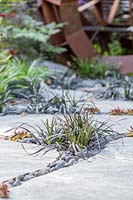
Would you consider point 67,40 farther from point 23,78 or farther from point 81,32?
point 23,78

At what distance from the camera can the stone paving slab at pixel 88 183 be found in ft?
8.04

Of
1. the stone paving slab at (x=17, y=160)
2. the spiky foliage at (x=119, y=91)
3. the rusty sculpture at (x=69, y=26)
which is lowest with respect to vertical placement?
the spiky foliage at (x=119, y=91)

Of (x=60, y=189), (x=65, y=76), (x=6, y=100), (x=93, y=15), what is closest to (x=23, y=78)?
(x=6, y=100)

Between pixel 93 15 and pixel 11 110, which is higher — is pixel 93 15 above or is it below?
above

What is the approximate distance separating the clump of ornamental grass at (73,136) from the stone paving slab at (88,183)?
0.64ft

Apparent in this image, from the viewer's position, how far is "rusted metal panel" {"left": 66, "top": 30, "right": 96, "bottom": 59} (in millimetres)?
8586

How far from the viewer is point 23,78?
19.3 feet

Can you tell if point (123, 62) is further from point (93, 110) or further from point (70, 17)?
point (93, 110)

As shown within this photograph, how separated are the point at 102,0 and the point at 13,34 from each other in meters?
2.64

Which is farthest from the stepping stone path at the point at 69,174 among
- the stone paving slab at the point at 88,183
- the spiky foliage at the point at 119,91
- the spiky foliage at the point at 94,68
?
the spiky foliage at the point at 94,68

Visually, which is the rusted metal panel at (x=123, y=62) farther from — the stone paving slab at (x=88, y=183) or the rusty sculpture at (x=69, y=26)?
the stone paving slab at (x=88, y=183)

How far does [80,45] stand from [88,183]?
20.1ft

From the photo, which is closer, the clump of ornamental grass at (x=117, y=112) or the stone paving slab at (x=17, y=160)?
the stone paving slab at (x=17, y=160)

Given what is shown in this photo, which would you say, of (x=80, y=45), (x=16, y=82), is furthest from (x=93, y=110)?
(x=80, y=45)
